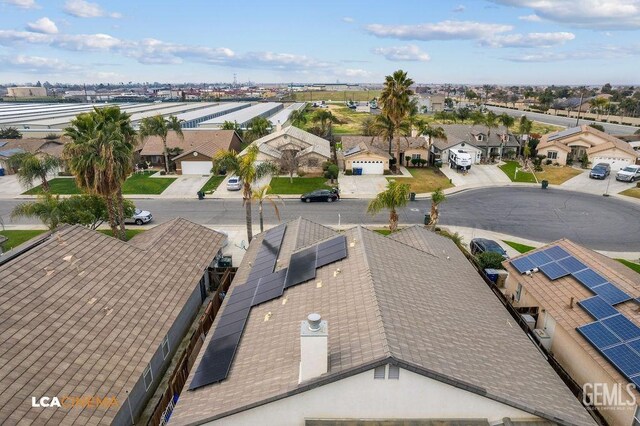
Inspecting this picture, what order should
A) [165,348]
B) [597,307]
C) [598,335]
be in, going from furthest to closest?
[165,348] → [597,307] → [598,335]

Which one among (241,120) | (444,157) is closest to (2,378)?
(444,157)

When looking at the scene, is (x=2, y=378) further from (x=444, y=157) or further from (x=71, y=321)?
(x=444, y=157)

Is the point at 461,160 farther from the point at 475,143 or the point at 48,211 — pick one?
the point at 48,211

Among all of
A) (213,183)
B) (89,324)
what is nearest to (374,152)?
(213,183)

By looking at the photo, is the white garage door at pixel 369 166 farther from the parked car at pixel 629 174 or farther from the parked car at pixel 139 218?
the parked car at pixel 629 174

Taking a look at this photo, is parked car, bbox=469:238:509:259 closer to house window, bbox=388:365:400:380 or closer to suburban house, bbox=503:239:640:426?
suburban house, bbox=503:239:640:426

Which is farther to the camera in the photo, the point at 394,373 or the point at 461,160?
the point at 461,160
